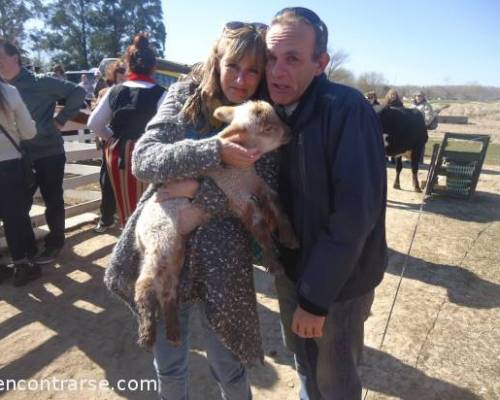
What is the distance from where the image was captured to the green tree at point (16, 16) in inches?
1278

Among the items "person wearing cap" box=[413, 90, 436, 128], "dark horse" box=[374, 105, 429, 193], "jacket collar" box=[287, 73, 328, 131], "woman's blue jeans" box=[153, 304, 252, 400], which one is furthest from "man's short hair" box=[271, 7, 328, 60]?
"person wearing cap" box=[413, 90, 436, 128]

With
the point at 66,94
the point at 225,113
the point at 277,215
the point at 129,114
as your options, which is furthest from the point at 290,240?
the point at 66,94

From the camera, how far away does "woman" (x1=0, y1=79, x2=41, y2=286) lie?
332 cm

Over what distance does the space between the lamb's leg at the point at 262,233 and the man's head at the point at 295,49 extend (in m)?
0.56

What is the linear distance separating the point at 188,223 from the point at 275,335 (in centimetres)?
193

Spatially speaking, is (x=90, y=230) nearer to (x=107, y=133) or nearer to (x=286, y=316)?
(x=107, y=133)

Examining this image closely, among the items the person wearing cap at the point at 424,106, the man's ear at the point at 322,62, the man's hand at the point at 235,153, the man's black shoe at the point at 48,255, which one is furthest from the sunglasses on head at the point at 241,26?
the person wearing cap at the point at 424,106

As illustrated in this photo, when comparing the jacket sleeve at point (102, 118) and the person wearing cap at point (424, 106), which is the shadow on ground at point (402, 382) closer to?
the jacket sleeve at point (102, 118)

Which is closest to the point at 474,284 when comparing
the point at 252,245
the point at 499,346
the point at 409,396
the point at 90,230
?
the point at 499,346

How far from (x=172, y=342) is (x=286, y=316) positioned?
0.64 metres

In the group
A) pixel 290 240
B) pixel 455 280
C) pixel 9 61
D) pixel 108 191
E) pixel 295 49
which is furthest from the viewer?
pixel 108 191

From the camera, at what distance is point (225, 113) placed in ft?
5.37

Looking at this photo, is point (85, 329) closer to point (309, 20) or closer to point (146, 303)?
point (146, 303)

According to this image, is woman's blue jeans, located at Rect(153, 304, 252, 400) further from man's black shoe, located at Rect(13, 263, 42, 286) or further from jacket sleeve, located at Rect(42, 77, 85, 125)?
jacket sleeve, located at Rect(42, 77, 85, 125)
